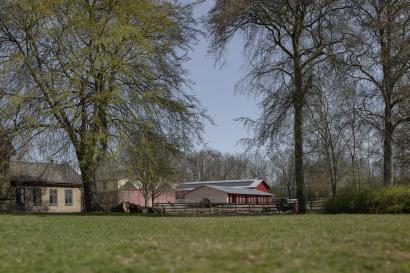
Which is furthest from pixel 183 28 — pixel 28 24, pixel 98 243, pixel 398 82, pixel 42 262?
pixel 42 262

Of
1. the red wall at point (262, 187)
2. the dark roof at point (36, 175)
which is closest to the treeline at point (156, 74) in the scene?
the dark roof at point (36, 175)

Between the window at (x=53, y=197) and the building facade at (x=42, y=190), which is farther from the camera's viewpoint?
the window at (x=53, y=197)

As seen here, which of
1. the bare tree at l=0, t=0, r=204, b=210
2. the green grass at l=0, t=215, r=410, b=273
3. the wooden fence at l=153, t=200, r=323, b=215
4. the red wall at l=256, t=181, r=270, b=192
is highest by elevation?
the bare tree at l=0, t=0, r=204, b=210

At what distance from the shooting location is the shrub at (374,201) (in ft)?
85.7

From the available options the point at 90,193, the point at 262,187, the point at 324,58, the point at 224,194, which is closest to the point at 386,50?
the point at 324,58

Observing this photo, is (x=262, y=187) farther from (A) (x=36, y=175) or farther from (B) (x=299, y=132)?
(B) (x=299, y=132)

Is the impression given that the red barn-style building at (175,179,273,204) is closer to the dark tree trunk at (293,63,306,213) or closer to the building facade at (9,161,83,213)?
the building facade at (9,161,83,213)

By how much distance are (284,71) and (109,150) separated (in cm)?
1199

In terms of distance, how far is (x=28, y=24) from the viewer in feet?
97.1

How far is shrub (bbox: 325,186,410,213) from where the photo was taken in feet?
85.7

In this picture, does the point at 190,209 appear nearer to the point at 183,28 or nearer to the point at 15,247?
the point at 183,28

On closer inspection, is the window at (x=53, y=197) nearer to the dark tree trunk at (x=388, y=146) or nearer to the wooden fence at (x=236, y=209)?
the wooden fence at (x=236, y=209)

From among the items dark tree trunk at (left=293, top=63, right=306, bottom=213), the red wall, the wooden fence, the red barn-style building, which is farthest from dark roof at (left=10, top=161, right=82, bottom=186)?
the red wall

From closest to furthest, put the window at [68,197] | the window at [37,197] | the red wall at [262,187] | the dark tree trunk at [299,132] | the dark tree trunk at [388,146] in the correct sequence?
the dark tree trunk at [299,132], the dark tree trunk at [388,146], the window at [37,197], the window at [68,197], the red wall at [262,187]
